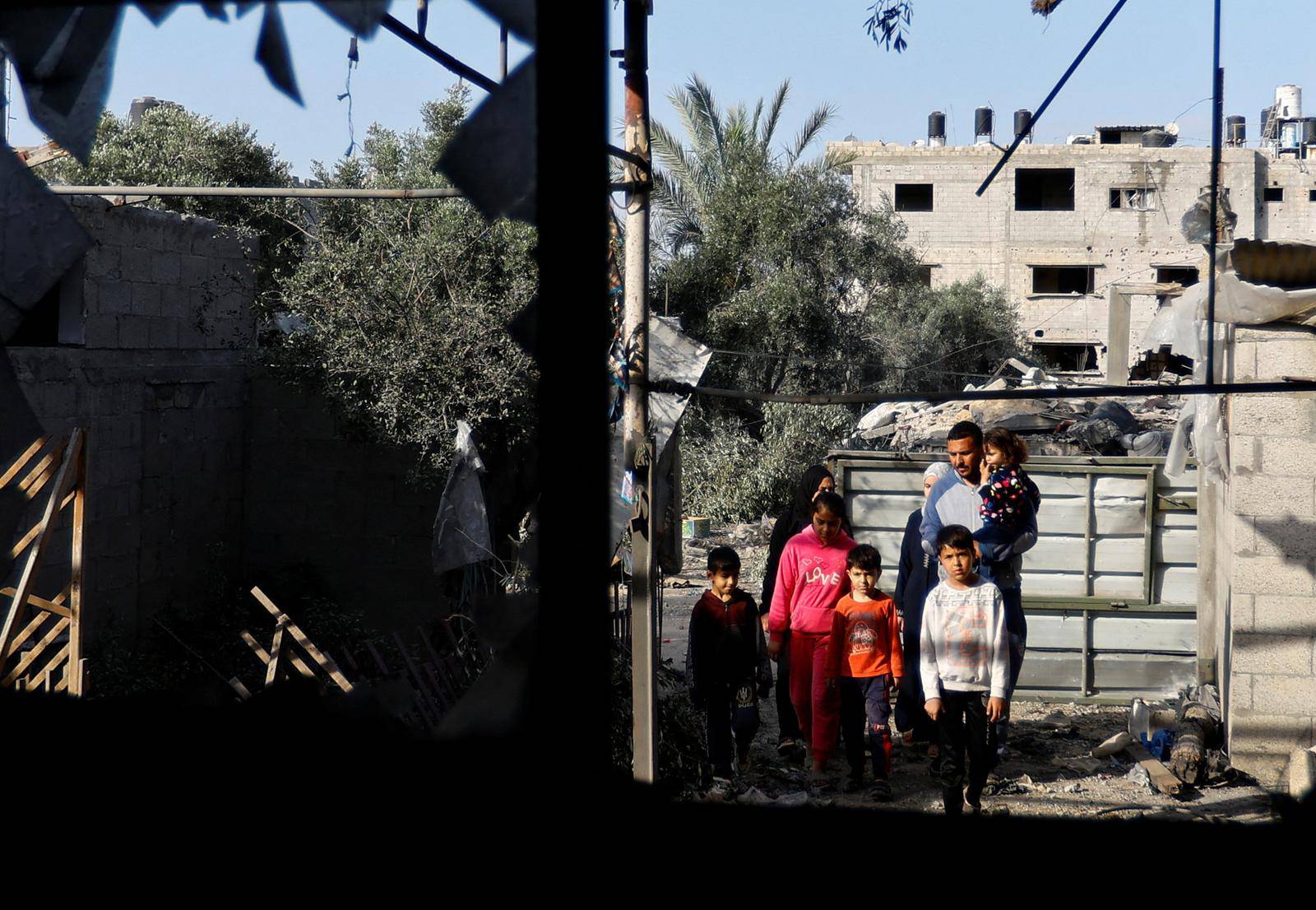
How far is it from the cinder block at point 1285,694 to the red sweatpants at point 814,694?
2014mm

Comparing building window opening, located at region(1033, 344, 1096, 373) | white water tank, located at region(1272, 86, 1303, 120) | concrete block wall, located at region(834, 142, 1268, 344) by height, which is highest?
white water tank, located at region(1272, 86, 1303, 120)

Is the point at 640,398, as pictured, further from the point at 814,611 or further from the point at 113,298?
the point at 113,298

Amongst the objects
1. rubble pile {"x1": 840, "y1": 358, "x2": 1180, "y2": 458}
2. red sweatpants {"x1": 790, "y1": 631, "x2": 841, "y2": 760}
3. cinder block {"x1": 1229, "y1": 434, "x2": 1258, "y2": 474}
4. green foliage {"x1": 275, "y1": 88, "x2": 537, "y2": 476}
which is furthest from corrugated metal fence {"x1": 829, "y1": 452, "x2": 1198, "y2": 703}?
green foliage {"x1": 275, "y1": 88, "x2": 537, "y2": 476}

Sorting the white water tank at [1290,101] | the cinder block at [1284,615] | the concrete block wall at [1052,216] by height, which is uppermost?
the white water tank at [1290,101]

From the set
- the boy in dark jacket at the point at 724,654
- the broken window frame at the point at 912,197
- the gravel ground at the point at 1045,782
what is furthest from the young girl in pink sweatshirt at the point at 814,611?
the broken window frame at the point at 912,197

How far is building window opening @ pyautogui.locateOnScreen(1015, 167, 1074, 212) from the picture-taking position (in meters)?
28.7

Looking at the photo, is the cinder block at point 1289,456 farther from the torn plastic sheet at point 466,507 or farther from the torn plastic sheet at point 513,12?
the torn plastic sheet at point 466,507

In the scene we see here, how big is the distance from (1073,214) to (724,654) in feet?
82.3

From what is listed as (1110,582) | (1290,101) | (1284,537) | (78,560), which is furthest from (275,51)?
(1290,101)

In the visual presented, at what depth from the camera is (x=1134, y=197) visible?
28.2 metres

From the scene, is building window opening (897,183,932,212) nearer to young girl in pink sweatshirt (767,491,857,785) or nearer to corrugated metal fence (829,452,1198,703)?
corrugated metal fence (829,452,1198,703)

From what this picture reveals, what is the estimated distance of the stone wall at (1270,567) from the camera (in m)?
5.76

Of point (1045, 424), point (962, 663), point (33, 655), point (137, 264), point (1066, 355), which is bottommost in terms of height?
point (33, 655)

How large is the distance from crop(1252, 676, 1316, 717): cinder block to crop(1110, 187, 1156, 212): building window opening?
80.4 feet
